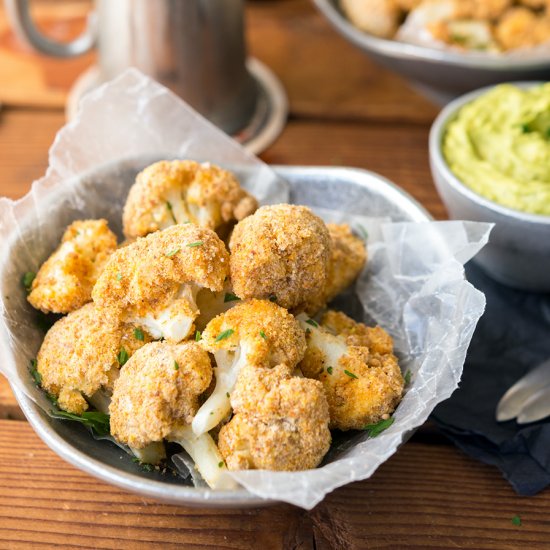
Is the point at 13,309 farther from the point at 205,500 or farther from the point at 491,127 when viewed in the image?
the point at 491,127

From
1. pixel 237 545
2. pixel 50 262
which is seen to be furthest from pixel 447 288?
pixel 50 262

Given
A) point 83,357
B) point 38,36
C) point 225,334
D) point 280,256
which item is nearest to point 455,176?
point 280,256

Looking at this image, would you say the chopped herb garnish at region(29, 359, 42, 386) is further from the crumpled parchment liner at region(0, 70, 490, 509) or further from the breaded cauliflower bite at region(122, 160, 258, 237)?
the breaded cauliflower bite at region(122, 160, 258, 237)

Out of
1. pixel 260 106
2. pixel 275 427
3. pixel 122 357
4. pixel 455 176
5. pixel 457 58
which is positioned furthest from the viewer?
pixel 260 106

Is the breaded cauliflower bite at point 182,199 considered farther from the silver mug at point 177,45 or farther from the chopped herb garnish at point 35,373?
the silver mug at point 177,45

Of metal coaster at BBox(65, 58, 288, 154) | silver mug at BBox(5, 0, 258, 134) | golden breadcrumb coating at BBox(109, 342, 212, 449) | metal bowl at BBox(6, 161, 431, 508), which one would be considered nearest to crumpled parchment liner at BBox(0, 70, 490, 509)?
metal bowl at BBox(6, 161, 431, 508)

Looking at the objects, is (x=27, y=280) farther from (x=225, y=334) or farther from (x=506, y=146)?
(x=506, y=146)
